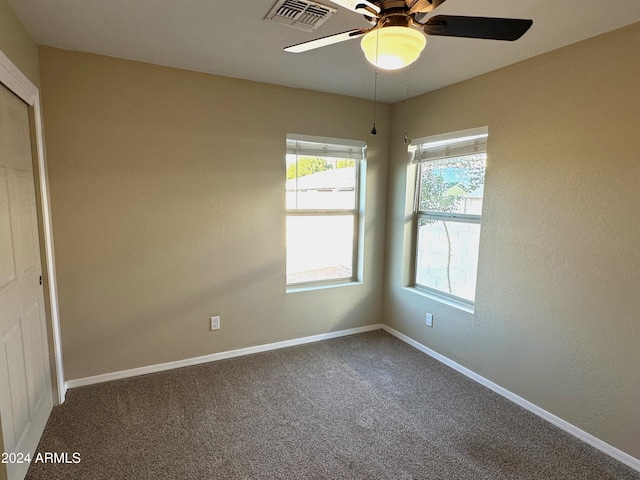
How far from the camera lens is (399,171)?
11.8 feet

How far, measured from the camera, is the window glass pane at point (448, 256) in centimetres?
302

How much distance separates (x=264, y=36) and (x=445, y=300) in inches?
101

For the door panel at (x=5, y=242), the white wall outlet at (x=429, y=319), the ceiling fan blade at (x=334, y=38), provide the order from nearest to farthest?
the ceiling fan blade at (x=334, y=38), the door panel at (x=5, y=242), the white wall outlet at (x=429, y=319)

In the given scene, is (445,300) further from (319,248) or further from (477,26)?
(477,26)

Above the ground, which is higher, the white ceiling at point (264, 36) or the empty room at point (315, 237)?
the white ceiling at point (264, 36)

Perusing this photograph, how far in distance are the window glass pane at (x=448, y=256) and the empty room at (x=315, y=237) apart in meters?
0.03

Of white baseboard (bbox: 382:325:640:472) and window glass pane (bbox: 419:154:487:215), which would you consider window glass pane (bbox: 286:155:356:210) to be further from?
white baseboard (bbox: 382:325:640:472)

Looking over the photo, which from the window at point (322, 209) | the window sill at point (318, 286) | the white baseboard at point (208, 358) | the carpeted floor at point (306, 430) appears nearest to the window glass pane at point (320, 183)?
the window at point (322, 209)

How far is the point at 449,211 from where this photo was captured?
3195 mm

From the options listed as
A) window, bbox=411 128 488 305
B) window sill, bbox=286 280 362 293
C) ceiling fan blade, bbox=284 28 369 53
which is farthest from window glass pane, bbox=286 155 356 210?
ceiling fan blade, bbox=284 28 369 53

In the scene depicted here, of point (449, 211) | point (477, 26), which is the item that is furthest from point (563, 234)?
point (477, 26)

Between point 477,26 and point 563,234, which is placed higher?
point 477,26

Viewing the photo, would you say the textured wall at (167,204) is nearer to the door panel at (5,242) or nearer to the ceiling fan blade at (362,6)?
the door panel at (5,242)

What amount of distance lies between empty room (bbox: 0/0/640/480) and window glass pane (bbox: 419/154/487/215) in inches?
1.1
